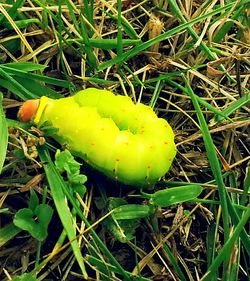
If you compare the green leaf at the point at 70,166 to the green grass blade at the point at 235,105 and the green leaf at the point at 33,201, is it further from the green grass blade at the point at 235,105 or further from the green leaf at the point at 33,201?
the green grass blade at the point at 235,105

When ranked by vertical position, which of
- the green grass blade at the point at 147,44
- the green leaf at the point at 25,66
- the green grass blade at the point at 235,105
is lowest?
the green grass blade at the point at 235,105

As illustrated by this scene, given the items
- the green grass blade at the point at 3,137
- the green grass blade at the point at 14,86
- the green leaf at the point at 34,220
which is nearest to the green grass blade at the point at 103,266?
the green leaf at the point at 34,220

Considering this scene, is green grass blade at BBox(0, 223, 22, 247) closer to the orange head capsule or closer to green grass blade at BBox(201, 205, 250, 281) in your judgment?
the orange head capsule

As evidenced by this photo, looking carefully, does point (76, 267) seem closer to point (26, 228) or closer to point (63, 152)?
point (26, 228)

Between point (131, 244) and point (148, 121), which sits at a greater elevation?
point (148, 121)

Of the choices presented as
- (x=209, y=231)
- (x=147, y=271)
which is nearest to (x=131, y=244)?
(x=147, y=271)

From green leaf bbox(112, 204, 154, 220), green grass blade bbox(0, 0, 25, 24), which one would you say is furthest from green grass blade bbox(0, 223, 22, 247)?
green grass blade bbox(0, 0, 25, 24)

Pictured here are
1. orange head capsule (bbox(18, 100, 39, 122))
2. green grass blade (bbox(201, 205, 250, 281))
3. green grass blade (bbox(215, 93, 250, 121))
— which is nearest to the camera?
green grass blade (bbox(201, 205, 250, 281))

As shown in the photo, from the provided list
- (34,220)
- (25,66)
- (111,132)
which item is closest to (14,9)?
(25,66)
